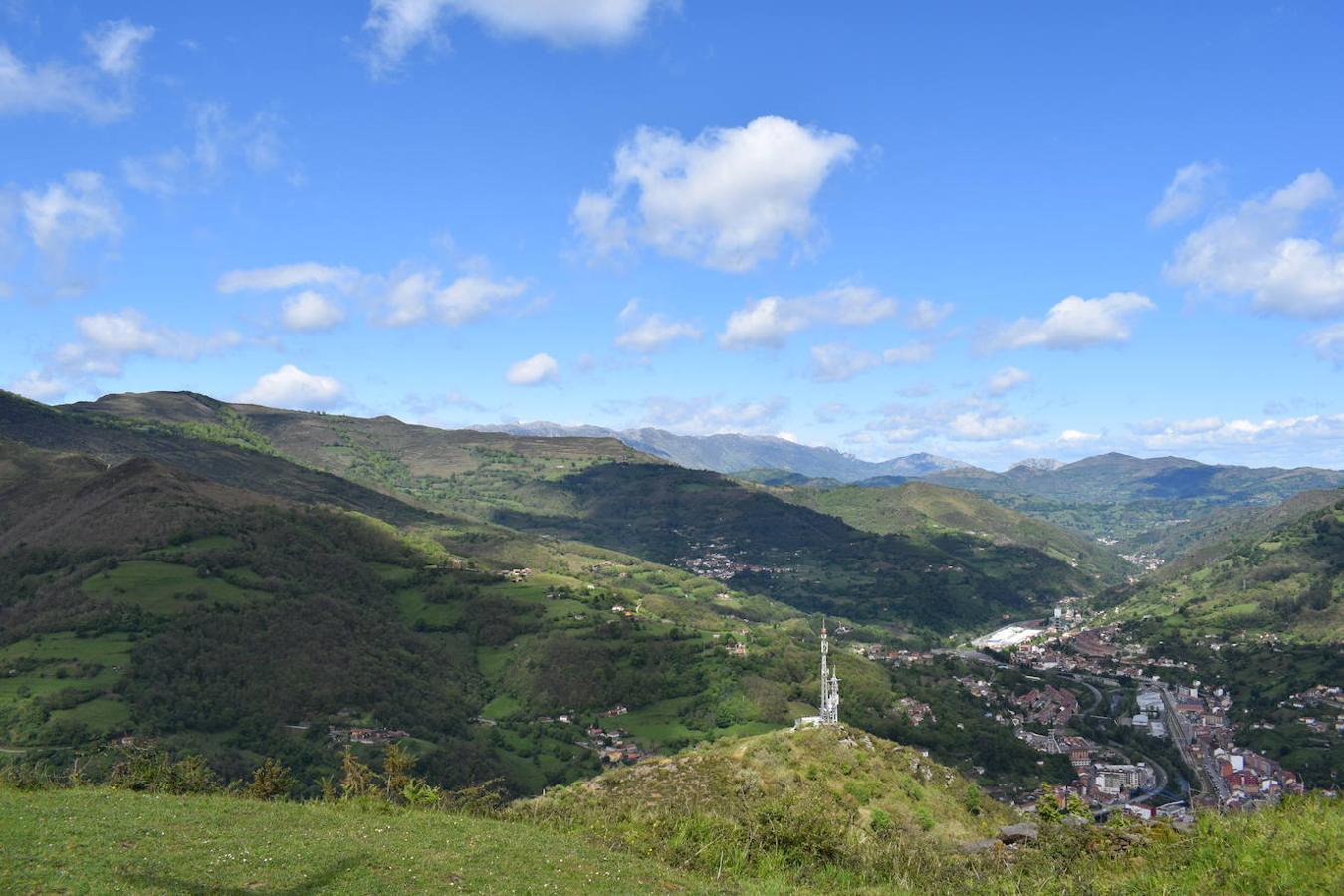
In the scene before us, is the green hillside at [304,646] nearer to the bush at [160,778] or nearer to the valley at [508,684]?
the valley at [508,684]

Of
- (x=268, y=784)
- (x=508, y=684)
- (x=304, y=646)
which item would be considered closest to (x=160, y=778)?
(x=268, y=784)

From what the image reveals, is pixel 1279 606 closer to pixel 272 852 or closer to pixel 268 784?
pixel 268 784

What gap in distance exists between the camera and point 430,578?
139 m

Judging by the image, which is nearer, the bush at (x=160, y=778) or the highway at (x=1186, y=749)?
the bush at (x=160, y=778)

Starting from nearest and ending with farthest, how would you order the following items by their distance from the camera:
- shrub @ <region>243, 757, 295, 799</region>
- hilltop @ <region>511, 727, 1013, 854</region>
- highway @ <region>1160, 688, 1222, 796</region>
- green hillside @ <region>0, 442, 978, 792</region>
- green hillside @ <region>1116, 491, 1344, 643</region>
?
hilltop @ <region>511, 727, 1013, 854</region>, shrub @ <region>243, 757, 295, 799</region>, green hillside @ <region>0, 442, 978, 792</region>, highway @ <region>1160, 688, 1222, 796</region>, green hillside @ <region>1116, 491, 1344, 643</region>

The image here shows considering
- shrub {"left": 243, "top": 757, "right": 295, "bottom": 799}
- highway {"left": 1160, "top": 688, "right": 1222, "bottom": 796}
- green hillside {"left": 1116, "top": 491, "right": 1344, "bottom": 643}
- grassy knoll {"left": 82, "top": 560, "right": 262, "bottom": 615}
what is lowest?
highway {"left": 1160, "top": 688, "right": 1222, "bottom": 796}

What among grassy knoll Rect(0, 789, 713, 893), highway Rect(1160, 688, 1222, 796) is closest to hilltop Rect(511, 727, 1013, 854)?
grassy knoll Rect(0, 789, 713, 893)

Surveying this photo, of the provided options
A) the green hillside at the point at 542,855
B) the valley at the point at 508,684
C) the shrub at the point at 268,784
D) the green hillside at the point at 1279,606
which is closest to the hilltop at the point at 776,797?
the valley at the point at 508,684

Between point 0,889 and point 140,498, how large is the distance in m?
134

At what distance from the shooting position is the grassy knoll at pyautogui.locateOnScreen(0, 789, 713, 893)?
1574 centimetres

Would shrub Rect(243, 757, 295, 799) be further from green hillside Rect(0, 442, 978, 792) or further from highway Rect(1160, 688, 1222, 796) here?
highway Rect(1160, 688, 1222, 796)

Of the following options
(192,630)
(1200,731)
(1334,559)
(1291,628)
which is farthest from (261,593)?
(1334,559)

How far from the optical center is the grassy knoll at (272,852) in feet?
51.6

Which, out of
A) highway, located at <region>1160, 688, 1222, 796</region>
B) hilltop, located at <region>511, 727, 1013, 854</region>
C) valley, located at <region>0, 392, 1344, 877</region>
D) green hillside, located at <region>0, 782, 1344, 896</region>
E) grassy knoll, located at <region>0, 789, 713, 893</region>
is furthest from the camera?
highway, located at <region>1160, 688, 1222, 796</region>
